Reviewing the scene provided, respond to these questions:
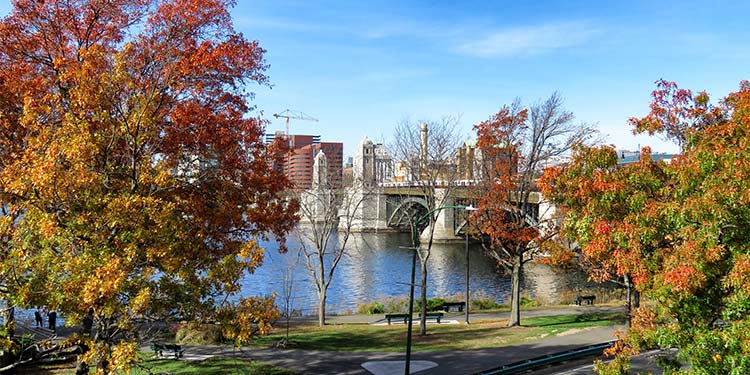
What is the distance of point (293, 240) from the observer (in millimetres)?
82500

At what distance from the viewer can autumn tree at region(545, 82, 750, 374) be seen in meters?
10.8

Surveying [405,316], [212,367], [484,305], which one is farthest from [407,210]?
[212,367]

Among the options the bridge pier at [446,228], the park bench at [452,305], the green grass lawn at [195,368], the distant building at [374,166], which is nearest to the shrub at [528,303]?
the park bench at [452,305]

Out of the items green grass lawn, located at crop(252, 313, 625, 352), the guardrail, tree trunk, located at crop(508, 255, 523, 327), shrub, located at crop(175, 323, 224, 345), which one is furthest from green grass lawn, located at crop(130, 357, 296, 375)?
tree trunk, located at crop(508, 255, 523, 327)

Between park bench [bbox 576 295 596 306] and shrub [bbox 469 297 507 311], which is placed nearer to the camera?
shrub [bbox 469 297 507 311]

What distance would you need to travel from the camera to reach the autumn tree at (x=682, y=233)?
10773 millimetres

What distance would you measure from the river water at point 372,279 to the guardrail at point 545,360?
18.2 m

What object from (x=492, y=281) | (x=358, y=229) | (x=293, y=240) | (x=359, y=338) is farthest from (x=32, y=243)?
(x=358, y=229)

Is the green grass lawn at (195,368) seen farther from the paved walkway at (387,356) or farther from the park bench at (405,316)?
the park bench at (405,316)

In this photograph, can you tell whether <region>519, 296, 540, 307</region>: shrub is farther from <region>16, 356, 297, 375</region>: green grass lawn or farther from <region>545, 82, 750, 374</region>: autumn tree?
<region>545, 82, 750, 374</region>: autumn tree

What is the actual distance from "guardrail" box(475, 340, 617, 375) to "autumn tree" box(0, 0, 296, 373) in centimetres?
841

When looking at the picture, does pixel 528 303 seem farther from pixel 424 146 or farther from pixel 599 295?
pixel 424 146

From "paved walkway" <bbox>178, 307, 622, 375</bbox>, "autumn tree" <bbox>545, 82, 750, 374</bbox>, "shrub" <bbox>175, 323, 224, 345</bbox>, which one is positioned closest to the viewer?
"autumn tree" <bbox>545, 82, 750, 374</bbox>

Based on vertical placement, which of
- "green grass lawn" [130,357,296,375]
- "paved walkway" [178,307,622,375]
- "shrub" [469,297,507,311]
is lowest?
"shrub" [469,297,507,311]
